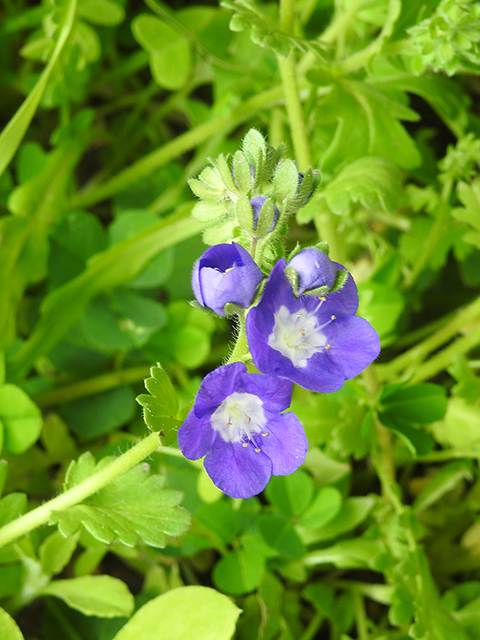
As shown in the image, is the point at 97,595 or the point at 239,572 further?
the point at 239,572

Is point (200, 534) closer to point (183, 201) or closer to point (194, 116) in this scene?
point (183, 201)

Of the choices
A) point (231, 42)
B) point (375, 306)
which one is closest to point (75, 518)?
point (375, 306)

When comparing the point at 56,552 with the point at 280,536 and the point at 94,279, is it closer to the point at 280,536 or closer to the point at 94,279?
the point at 280,536

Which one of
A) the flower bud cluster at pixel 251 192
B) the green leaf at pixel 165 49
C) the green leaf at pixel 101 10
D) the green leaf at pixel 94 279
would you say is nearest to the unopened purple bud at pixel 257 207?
the flower bud cluster at pixel 251 192

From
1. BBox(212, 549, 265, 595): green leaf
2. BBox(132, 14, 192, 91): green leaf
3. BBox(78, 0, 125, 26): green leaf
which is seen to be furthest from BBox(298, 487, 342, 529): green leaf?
A: BBox(78, 0, 125, 26): green leaf

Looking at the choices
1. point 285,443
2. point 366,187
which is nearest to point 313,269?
point 285,443

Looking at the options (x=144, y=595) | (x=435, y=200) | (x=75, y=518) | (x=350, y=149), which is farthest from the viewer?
(x=435, y=200)

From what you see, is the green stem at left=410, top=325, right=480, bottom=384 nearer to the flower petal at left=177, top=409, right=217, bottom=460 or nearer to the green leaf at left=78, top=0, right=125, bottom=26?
the flower petal at left=177, top=409, right=217, bottom=460
